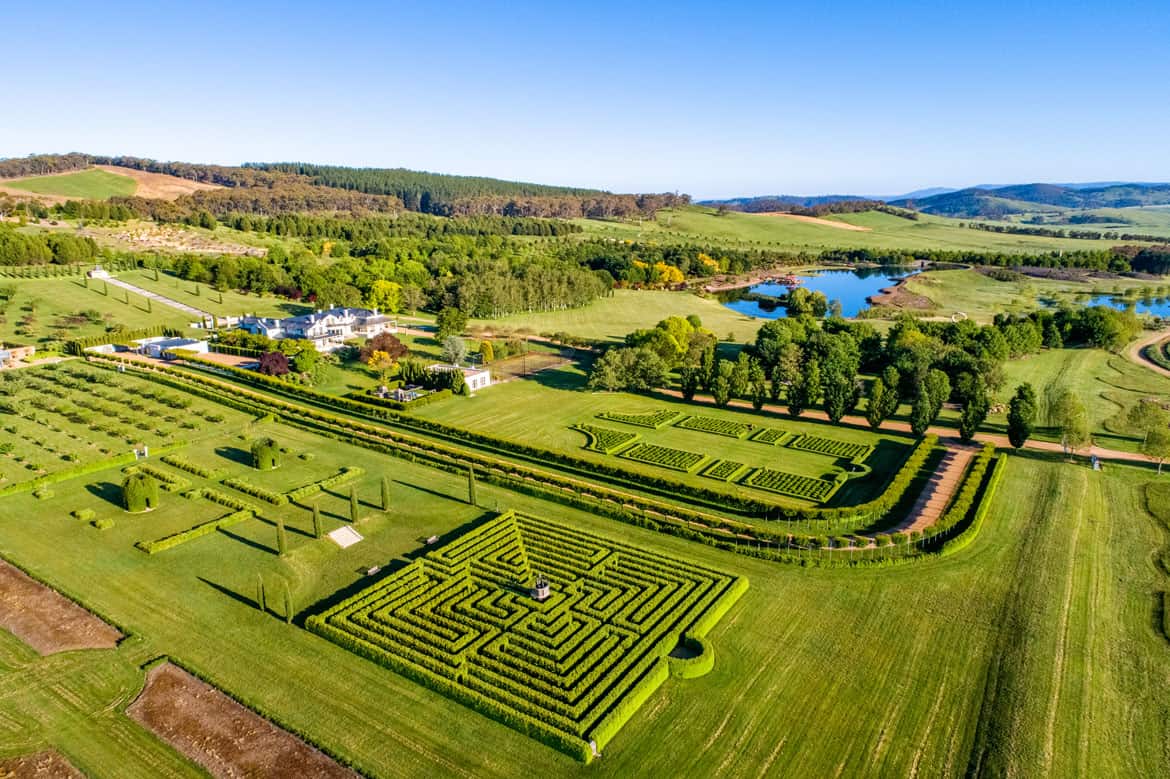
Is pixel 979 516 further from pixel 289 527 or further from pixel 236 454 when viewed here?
pixel 236 454

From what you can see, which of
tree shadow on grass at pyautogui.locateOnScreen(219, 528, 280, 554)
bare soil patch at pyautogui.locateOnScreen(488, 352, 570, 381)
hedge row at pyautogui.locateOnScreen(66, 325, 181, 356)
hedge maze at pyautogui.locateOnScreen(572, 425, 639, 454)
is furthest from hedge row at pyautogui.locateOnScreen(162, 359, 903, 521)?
hedge row at pyautogui.locateOnScreen(66, 325, 181, 356)

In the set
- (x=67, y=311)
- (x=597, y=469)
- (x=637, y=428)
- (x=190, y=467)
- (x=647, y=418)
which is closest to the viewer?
(x=597, y=469)

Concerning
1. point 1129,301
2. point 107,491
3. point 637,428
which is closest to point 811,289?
point 1129,301

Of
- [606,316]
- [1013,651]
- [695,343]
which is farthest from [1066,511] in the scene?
[606,316]

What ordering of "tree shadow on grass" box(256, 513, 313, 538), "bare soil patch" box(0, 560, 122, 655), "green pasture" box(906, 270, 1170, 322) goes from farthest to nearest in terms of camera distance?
"green pasture" box(906, 270, 1170, 322), "tree shadow on grass" box(256, 513, 313, 538), "bare soil patch" box(0, 560, 122, 655)

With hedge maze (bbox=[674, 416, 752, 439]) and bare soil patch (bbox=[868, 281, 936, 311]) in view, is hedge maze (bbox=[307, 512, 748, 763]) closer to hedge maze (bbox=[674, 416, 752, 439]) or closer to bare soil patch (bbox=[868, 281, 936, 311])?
hedge maze (bbox=[674, 416, 752, 439])

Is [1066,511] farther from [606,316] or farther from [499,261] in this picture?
[499,261]
